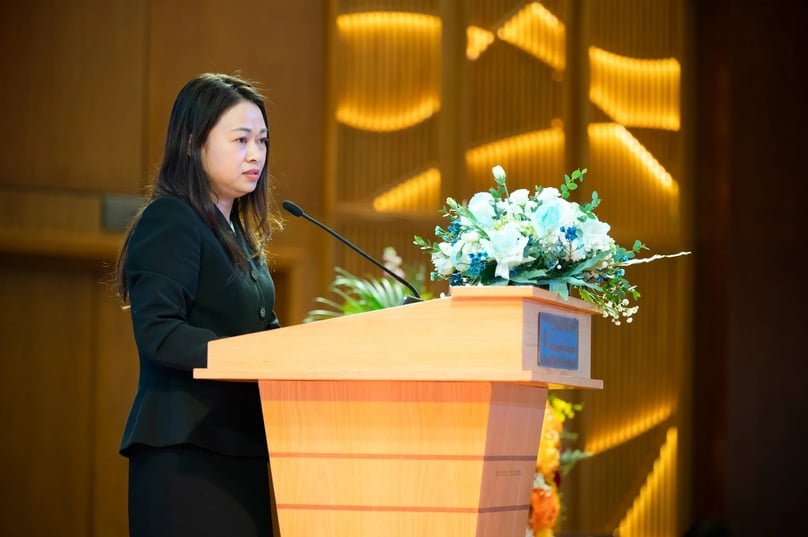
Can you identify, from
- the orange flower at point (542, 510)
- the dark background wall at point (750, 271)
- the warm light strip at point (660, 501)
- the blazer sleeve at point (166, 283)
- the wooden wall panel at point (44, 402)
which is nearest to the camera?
the blazer sleeve at point (166, 283)

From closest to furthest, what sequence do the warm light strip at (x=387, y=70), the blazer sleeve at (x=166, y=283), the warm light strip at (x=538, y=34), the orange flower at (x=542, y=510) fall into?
1. the blazer sleeve at (x=166, y=283)
2. the orange flower at (x=542, y=510)
3. the warm light strip at (x=387, y=70)
4. the warm light strip at (x=538, y=34)

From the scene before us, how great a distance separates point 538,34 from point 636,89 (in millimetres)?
747

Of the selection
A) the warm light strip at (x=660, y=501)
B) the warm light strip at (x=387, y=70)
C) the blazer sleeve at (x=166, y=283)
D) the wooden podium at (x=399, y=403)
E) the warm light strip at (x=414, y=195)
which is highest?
the warm light strip at (x=387, y=70)

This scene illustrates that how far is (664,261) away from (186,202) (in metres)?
5.78

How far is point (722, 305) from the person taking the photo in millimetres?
7688

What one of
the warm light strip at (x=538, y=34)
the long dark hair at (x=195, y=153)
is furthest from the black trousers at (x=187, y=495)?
the warm light strip at (x=538, y=34)

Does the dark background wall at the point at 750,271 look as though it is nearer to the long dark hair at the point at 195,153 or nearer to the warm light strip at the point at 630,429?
the warm light strip at the point at 630,429

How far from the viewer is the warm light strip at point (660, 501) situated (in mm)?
7449

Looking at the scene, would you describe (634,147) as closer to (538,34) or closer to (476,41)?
(538,34)

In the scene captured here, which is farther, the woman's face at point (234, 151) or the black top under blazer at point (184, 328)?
the woman's face at point (234, 151)

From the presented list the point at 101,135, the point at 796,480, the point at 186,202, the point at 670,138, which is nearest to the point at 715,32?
the point at 670,138

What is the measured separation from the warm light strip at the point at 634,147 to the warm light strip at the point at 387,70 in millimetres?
1080

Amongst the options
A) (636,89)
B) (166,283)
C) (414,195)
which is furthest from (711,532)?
(166,283)

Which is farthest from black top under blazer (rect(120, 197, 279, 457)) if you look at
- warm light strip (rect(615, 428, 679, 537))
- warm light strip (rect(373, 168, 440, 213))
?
warm light strip (rect(615, 428, 679, 537))
